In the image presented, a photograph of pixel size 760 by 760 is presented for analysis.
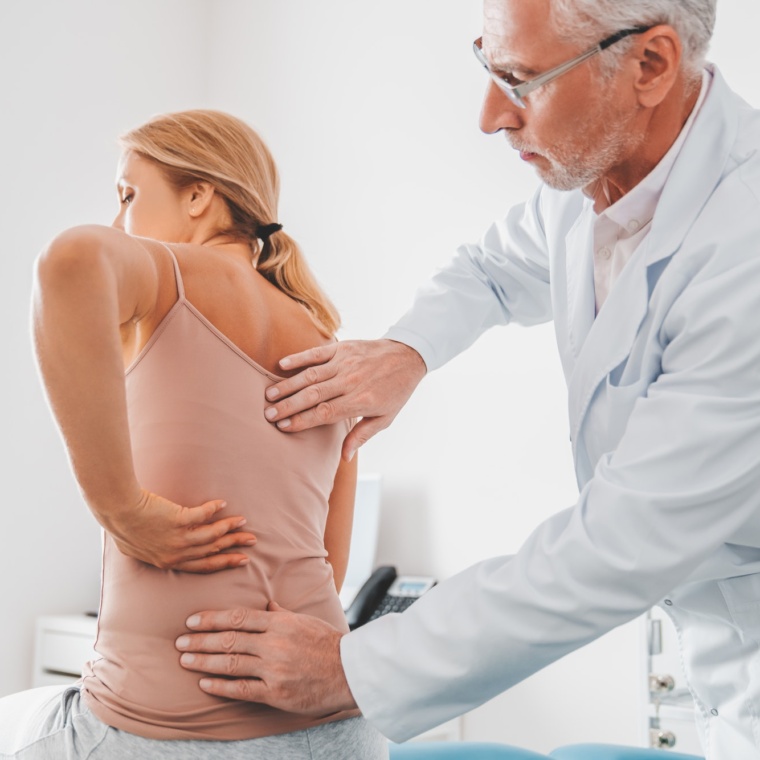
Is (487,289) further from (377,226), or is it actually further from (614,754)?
(377,226)

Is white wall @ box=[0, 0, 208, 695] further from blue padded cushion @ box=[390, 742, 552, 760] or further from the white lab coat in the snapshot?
the white lab coat

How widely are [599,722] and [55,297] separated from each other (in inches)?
79.5

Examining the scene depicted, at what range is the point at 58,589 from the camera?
9.46 ft

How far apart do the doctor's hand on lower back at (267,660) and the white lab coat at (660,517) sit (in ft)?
0.09

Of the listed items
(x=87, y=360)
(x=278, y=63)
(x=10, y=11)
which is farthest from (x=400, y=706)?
(x=278, y=63)

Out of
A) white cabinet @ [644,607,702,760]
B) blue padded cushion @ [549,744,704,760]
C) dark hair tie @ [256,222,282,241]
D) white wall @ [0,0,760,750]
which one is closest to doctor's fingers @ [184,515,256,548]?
dark hair tie @ [256,222,282,241]

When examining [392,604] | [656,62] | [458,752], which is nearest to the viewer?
[656,62]

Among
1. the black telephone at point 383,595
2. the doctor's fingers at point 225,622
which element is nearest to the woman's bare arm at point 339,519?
the doctor's fingers at point 225,622

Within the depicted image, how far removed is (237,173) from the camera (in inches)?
47.5

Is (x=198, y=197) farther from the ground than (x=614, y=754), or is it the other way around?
(x=198, y=197)

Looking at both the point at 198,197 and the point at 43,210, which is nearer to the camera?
the point at 198,197

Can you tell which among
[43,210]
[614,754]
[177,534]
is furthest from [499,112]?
[43,210]

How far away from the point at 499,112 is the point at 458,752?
2.94 ft

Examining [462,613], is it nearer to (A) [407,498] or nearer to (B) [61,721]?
(B) [61,721]
